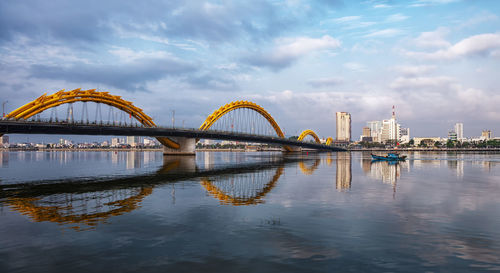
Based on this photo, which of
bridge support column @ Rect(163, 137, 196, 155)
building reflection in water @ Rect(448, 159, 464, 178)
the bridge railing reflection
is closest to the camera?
the bridge railing reflection

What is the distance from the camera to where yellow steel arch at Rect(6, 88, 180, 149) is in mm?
61878

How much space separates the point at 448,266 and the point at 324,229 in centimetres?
472

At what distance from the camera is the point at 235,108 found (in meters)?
116

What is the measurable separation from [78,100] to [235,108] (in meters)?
55.0

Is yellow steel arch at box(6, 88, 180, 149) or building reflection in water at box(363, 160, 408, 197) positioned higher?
yellow steel arch at box(6, 88, 180, 149)

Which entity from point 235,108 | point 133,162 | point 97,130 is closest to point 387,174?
point 133,162

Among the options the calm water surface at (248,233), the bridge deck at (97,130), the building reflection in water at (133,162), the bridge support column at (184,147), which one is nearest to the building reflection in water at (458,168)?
the calm water surface at (248,233)

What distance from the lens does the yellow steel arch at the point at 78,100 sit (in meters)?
61.9

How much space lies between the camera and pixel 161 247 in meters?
10.9

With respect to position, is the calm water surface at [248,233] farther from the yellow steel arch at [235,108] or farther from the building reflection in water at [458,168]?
the yellow steel arch at [235,108]

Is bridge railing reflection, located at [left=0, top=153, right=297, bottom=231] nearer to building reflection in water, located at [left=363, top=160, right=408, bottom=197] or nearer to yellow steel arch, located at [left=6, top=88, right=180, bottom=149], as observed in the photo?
building reflection in water, located at [left=363, top=160, right=408, bottom=197]

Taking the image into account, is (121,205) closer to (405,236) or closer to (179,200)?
(179,200)

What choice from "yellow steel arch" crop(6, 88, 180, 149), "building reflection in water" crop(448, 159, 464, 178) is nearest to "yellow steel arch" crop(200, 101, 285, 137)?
"yellow steel arch" crop(6, 88, 180, 149)

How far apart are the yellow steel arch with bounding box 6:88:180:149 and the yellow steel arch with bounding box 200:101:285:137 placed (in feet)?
44.5
